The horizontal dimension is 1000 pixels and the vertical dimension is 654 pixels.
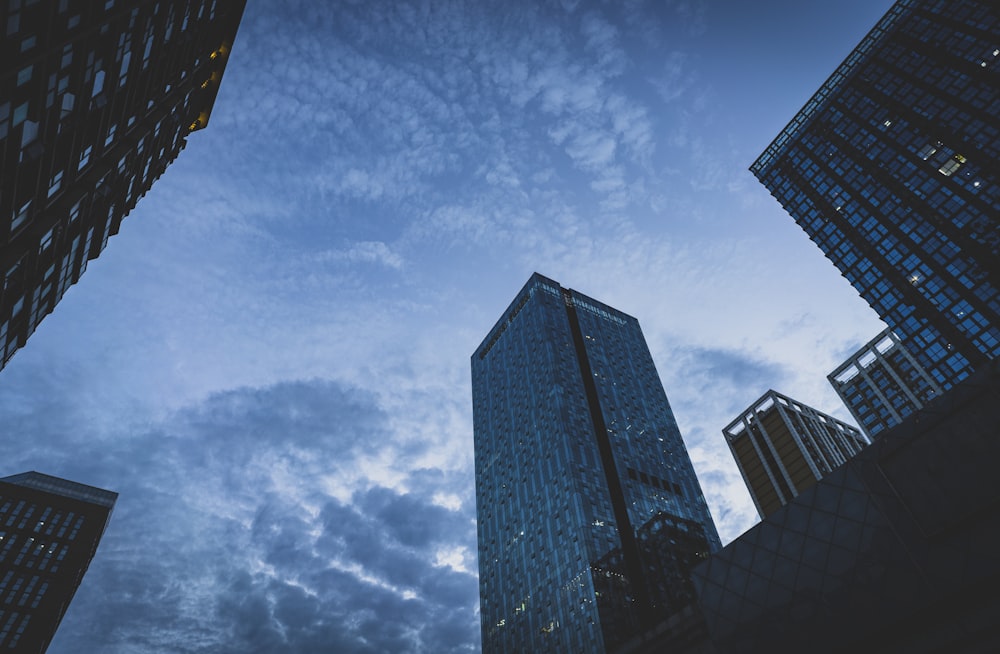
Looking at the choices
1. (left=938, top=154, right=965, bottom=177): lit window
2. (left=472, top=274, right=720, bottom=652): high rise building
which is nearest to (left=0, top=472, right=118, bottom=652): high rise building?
(left=472, top=274, right=720, bottom=652): high rise building

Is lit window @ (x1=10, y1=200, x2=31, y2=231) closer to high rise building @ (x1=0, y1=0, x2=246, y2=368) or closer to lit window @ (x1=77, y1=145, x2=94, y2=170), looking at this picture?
high rise building @ (x1=0, y1=0, x2=246, y2=368)

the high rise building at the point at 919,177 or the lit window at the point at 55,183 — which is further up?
the high rise building at the point at 919,177

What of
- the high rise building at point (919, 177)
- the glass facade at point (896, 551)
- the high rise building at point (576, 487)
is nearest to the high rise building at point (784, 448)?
the high rise building at point (576, 487)

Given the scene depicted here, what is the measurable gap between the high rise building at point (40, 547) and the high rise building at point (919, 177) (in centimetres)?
15805

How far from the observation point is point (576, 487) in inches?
3428

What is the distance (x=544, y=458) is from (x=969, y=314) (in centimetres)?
6891

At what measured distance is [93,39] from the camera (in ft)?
89.7

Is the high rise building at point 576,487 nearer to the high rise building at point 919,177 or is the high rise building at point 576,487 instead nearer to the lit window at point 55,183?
the high rise building at point 919,177

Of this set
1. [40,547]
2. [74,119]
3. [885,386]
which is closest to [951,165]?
[885,386]

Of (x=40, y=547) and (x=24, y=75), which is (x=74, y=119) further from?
(x=40, y=547)

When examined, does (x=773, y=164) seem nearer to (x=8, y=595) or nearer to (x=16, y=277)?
(x=16, y=277)

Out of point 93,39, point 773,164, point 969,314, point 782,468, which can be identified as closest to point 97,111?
point 93,39

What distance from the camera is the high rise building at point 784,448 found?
134 m

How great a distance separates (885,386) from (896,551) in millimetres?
120346
